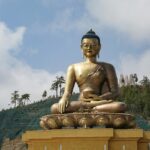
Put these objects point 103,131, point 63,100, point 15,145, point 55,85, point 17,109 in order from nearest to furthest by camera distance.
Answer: point 103,131
point 63,100
point 15,145
point 17,109
point 55,85

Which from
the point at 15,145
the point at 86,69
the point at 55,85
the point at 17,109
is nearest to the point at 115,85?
the point at 86,69

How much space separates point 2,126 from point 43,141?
29.7 metres

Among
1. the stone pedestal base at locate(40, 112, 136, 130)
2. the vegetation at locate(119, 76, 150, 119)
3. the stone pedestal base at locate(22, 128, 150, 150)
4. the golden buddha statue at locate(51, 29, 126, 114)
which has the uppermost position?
the vegetation at locate(119, 76, 150, 119)

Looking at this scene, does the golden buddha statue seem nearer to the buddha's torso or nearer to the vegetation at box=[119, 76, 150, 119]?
the buddha's torso

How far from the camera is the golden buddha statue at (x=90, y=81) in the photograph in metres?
7.68

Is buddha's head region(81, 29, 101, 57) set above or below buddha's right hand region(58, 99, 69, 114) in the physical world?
above

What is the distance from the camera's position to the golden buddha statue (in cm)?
768

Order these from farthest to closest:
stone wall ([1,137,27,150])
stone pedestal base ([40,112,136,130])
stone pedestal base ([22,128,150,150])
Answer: stone wall ([1,137,27,150]) < stone pedestal base ([40,112,136,130]) < stone pedestal base ([22,128,150,150])

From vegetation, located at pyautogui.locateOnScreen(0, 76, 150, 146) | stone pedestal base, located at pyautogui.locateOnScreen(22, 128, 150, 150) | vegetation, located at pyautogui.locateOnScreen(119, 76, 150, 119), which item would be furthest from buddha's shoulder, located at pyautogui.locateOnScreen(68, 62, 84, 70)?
vegetation, located at pyautogui.locateOnScreen(119, 76, 150, 119)

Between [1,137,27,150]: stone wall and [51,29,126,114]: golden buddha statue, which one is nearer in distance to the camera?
[51,29,126,114]: golden buddha statue

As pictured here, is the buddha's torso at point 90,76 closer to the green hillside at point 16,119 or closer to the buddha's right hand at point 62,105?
the buddha's right hand at point 62,105

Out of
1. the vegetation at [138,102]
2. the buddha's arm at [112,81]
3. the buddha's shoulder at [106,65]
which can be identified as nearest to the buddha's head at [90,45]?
the buddha's shoulder at [106,65]

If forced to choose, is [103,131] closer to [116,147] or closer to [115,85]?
[116,147]

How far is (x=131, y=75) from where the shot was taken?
166ft
